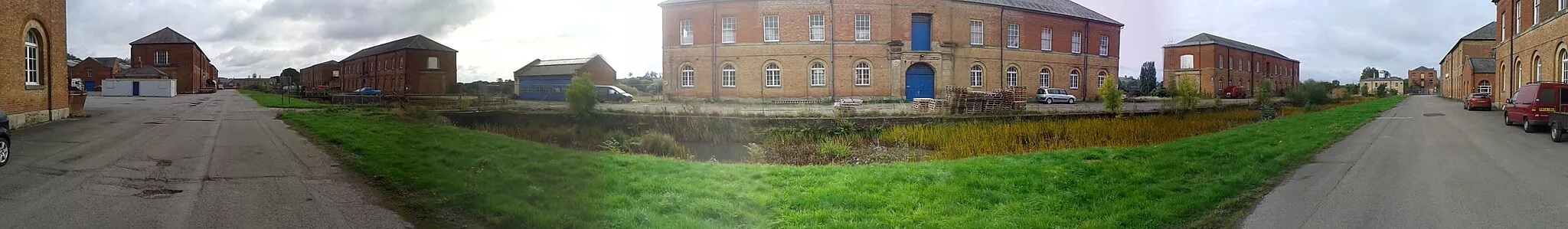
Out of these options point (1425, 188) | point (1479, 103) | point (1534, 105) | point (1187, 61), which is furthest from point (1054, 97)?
point (1479, 103)

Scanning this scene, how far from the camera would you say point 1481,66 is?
41.3 metres

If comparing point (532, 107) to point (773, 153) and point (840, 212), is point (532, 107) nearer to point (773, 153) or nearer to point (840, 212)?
point (840, 212)

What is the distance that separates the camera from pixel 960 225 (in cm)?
546

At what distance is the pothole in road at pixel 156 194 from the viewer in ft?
20.3

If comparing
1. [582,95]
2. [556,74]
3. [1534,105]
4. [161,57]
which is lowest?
[1534,105]

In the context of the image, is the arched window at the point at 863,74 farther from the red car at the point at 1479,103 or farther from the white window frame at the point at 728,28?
the red car at the point at 1479,103

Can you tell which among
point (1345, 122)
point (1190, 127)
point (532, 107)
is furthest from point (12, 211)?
point (1345, 122)

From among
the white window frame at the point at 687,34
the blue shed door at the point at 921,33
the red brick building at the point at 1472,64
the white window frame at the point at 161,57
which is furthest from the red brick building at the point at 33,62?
the red brick building at the point at 1472,64

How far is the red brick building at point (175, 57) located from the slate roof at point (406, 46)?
205 centimetres

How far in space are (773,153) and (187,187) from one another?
21.0 ft

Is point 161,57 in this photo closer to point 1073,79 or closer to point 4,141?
point 4,141

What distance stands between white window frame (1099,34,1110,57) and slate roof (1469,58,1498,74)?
3343 centimetres

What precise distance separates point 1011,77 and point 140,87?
55.7 feet

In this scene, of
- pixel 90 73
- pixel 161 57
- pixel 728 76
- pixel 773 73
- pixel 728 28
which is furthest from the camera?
pixel 90 73
